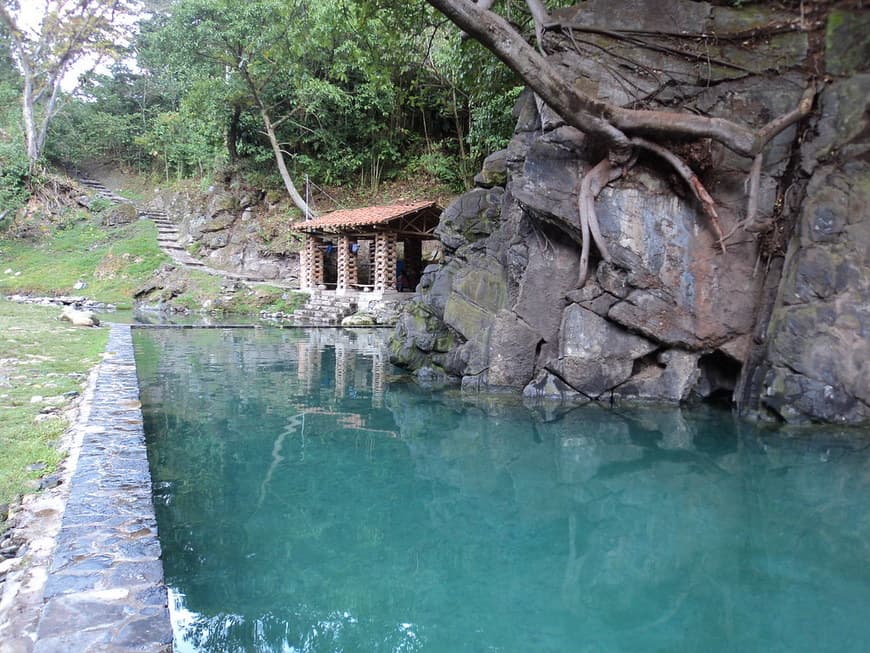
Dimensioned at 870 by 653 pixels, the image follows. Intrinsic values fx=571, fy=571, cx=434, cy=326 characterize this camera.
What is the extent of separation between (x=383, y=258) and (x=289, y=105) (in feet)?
34.6

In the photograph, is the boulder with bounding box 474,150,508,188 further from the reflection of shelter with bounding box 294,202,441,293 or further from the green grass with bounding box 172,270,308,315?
the green grass with bounding box 172,270,308,315

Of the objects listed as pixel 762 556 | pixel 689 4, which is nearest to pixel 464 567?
pixel 762 556

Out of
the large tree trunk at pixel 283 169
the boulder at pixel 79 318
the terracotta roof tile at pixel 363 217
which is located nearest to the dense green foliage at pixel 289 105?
the large tree trunk at pixel 283 169

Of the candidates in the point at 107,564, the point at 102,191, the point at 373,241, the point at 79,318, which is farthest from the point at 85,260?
the point at 107,564

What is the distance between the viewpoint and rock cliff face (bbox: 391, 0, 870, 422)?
26.5 feet

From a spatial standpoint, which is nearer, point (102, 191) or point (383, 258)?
point (383, 258)

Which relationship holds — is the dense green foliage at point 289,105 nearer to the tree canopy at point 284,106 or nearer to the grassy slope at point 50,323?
the tree canopy at point 284,106

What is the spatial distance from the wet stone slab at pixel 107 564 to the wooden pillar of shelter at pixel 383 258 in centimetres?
1564

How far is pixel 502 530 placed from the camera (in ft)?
14.9

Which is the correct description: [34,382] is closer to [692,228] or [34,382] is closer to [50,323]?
[50,323]

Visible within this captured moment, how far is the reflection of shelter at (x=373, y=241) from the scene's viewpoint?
20000 millimetres

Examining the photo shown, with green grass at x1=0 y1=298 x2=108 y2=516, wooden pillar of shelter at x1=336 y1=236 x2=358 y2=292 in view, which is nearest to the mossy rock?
green grass at x1=0 y1=298 x2=108 y2=516

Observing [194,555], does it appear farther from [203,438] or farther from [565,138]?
[565,138]

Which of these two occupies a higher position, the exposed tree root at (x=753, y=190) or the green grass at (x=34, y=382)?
the exposed tree root at (x=753, y=190)
